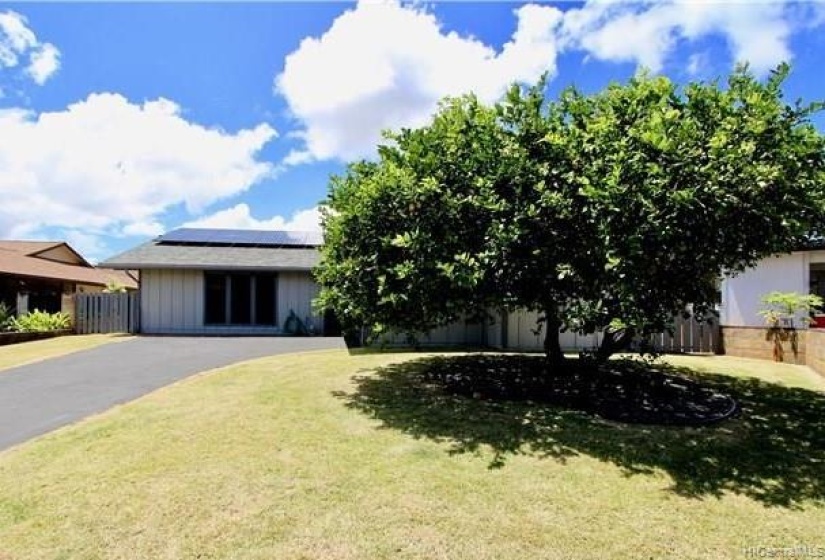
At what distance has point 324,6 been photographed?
10.9 meters

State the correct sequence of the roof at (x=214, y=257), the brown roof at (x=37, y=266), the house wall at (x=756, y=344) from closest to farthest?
the house wall at (x=756, y=344)
the roof at (x=214, y=257)
the brown roof at (x=37, y=266)

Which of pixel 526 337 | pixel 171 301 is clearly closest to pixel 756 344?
pixel 526 337

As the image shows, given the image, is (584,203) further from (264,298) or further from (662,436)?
(264,298)

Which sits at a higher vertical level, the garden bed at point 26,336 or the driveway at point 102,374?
the garden bed at point 26,336

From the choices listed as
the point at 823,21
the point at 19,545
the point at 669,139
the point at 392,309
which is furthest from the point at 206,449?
the point at 823,21

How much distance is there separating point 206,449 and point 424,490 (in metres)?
2.68

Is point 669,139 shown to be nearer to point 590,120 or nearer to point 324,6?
point 590,120

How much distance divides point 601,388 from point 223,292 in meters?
14.9

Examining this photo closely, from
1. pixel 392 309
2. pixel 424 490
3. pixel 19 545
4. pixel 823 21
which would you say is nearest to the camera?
pixel 19 545

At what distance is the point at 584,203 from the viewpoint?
5574 mm

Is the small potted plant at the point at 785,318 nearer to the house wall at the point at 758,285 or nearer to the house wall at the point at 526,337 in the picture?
the house wall at the point at 758,285

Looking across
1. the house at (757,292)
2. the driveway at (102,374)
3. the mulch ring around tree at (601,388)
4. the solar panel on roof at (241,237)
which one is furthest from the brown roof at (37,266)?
the house at (757,292)

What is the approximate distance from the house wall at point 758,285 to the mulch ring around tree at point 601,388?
5.92m

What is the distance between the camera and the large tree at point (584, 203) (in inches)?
201
